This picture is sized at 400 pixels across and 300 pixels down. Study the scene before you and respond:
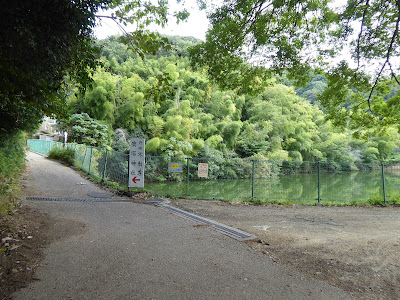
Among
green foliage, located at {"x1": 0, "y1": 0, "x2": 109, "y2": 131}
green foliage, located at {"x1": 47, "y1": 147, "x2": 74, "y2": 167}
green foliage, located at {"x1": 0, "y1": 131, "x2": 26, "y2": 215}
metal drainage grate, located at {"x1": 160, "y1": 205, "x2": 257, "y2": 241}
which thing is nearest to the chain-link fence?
metal drainage grate, located at {"x1": 160, "y1": 205, "x2": 257, "y2": 241}

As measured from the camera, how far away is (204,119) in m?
23.9

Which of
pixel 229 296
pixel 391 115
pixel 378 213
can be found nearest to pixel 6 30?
pixel 229 296

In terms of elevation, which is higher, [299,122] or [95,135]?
[299,122]

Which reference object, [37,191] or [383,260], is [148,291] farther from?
[37,191]

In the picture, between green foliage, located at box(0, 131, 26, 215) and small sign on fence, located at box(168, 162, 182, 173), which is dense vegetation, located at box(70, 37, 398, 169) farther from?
green foliage, located at box(0, 131, 26, 215)

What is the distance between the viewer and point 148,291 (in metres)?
2.72

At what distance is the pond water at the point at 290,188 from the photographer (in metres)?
8.89

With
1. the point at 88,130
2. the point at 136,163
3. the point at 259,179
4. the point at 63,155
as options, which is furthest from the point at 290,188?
the point at 88,130

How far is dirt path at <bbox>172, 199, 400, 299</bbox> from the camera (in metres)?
3.24

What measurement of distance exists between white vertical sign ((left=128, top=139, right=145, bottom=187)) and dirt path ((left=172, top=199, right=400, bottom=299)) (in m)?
1.37

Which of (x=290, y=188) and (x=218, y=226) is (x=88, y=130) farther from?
(x=218, y=226)

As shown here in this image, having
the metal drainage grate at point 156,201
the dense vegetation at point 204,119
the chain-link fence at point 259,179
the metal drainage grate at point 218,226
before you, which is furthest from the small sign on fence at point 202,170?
the dense vegetation at point 204,119

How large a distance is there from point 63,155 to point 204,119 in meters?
11.9

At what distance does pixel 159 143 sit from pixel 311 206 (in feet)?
39.6
